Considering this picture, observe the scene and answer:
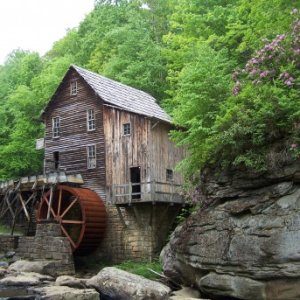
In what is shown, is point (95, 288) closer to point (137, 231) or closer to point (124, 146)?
point (137, 231)

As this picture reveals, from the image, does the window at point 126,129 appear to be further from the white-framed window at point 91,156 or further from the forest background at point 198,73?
the forest background at point 198,73

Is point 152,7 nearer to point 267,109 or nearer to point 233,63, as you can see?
point 233,63

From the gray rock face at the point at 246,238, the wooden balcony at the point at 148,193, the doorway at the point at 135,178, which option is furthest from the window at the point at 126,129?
the gray rock face at the point at 246,238

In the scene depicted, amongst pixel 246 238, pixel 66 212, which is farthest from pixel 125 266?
pixel 246 238

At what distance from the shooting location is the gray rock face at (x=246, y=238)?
852 centimetres

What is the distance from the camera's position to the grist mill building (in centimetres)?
1806

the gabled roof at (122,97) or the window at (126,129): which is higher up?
the gabled roof at (122,97)

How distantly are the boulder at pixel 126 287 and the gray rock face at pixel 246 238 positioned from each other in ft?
2.68

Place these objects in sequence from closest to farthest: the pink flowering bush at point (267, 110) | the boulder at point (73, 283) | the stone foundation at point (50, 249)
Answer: the pink flowering bush at point (267, 110) < the boulder at point (73, 283) < the stone foundation at point (50, 249)

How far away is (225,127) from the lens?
1028 cm

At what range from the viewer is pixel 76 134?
21172 mm

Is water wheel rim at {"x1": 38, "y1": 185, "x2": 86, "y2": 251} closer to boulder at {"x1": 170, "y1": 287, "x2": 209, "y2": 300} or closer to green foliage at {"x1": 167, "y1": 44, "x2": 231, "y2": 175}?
green foliage at {"x1": 167, "y1": 44, "x2": 231, "y2": 175}

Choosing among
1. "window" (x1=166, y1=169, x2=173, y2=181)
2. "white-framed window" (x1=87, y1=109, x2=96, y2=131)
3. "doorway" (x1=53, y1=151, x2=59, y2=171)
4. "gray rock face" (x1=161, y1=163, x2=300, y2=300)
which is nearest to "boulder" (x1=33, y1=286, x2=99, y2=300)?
"gray rock face" (x1=161, y1=163, x2=300, y2=300)

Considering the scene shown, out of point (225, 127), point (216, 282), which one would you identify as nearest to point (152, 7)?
point (225, 127)
